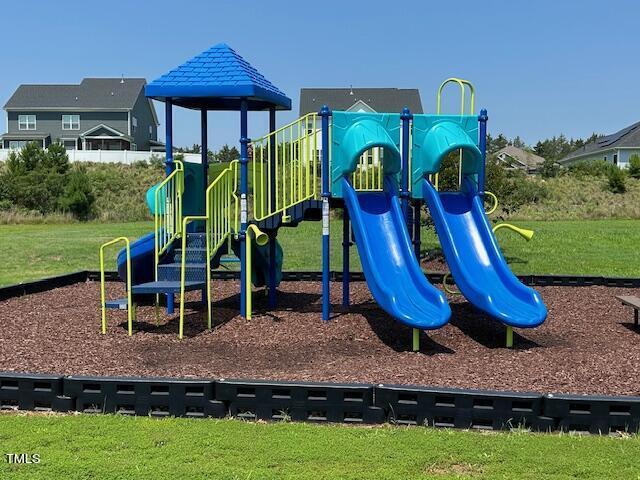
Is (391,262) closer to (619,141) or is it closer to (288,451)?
Answer: (288,451)

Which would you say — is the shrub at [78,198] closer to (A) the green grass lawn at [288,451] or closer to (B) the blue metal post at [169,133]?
(B) the blue metal post at [169,133]

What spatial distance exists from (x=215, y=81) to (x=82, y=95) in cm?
5614

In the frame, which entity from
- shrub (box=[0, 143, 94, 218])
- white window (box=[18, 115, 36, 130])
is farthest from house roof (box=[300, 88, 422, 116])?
shrub (box=[0, 143, 94, 218])

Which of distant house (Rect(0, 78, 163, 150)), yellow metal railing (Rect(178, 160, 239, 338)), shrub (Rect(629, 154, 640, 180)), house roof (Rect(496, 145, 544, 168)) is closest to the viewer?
yellow metal railing (Rect(178, 160, 239, 338))

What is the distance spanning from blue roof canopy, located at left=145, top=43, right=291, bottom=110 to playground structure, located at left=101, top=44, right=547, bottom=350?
0.05 feet

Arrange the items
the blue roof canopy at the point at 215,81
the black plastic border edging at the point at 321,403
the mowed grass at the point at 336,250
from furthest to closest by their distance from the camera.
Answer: the mowed grass at the point at 336,250 → the blue roof canopy at the point at 215,81 → the black plastic border edging at the point at 321,403

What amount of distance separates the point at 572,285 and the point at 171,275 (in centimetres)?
716

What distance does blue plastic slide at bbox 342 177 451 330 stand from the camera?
698 centimetres

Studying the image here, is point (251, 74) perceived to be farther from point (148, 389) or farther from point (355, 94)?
point (355, 94)

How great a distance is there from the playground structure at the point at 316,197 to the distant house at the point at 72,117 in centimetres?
5219

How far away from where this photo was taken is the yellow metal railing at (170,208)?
28.7 ft

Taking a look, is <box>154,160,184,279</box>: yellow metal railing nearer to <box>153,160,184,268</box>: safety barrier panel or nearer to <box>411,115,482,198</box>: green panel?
<box>153,160,184,268</box>: safety barrier panel

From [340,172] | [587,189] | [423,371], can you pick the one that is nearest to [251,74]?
[340,172]

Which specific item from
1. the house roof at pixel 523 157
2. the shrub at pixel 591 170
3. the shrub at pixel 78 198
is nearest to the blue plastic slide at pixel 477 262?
the shrub at pixel 78 198
